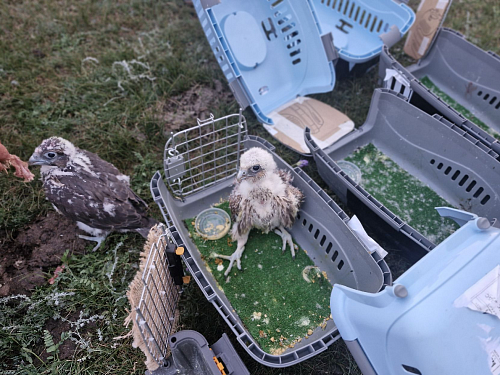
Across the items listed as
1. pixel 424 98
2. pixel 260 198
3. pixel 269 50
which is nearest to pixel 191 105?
pixel 269 50

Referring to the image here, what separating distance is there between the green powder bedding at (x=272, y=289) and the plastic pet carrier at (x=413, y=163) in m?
0.59

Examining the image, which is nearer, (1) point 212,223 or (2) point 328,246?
(2) point 328,246

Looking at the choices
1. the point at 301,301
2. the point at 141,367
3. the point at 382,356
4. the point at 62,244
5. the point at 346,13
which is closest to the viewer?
the point at 382,356

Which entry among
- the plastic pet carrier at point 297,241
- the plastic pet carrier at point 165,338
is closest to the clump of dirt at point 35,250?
the plastic pet carrier at point 297,241

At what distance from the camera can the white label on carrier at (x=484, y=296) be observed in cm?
157

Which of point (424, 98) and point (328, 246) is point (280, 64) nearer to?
point (424, 98)

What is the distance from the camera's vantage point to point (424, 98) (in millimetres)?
2869

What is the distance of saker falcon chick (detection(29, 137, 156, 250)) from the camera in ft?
7.77

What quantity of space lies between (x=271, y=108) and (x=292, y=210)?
4.41ft

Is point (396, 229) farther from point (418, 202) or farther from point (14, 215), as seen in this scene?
point (14, 215)

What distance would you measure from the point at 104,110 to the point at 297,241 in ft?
7.49

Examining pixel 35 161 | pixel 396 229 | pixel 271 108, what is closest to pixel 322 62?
pixel 271 108

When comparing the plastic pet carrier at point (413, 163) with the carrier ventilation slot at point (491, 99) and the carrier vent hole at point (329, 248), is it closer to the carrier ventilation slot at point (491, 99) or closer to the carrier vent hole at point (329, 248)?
the carrier vent hole at point (329, 248)

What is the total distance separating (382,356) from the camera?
1.63m
